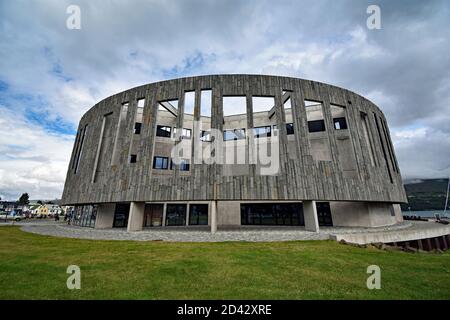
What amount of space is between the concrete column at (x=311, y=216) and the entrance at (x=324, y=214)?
5700 millimetres

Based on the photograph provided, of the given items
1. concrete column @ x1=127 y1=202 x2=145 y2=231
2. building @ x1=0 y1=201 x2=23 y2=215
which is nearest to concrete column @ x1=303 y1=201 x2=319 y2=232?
concrete column @ x1=127 y1=202 x2=145 y2=231

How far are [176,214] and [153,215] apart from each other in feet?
8.70

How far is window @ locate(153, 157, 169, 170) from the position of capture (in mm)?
26969

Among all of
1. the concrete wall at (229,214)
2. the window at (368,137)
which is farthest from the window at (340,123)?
the concrete wall at (229,214)

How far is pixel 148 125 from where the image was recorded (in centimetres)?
2061

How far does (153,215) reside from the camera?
2539 cm

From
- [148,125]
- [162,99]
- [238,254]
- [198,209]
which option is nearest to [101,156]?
[148,125]

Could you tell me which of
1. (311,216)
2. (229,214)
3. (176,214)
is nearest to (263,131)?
(229,214)

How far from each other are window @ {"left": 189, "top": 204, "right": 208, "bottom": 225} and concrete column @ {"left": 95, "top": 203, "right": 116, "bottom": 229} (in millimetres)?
8801

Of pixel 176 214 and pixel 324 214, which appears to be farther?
pixel 176 214

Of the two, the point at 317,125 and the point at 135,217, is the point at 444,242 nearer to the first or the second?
the point at 317,125

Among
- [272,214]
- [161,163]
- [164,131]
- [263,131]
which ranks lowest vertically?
[272,214]

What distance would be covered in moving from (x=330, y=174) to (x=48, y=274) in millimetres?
19324
